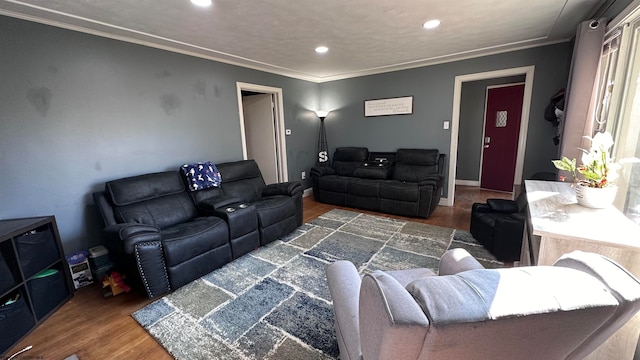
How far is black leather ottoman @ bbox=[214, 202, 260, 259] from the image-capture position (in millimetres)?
2609

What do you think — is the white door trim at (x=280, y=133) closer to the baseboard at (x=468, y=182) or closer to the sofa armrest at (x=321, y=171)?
the sofa armrest at (x=321, y=171)

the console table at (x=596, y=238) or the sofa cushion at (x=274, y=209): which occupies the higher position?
the console table at (x=596, y=238)

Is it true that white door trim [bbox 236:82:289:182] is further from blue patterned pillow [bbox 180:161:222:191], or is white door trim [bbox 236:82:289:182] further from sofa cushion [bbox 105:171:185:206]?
sofa cushion [bbox 105:171:185:206]

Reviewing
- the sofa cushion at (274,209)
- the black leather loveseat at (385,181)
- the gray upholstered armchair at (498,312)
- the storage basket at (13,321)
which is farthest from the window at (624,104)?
the storage basket at (13,321)

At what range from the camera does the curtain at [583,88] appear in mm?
2246

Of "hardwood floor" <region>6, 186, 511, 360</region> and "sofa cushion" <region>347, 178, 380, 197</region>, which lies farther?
"sofa cushion" <region>347, 178, 380, 197</region>

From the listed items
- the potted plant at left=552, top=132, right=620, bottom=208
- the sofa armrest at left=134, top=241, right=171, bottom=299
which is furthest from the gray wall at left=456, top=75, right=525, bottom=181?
the sofa armrest at left=134, top=241, right=171, bottom=299

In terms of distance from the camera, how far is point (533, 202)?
1.56m

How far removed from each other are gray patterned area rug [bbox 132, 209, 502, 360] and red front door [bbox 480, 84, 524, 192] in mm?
2839

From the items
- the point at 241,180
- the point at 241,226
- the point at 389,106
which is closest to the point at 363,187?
the point at 389,106

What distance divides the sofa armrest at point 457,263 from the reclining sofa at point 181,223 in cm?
197

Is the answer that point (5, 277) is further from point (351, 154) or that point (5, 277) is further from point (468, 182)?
point (468, 182)

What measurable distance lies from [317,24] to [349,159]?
108 inches

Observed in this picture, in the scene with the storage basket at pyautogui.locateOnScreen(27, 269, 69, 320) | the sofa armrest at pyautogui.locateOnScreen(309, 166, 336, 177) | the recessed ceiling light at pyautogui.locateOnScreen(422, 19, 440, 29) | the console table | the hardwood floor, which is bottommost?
the hardwood floor
